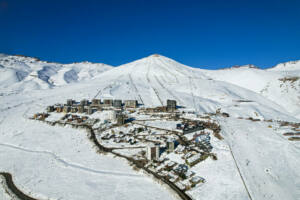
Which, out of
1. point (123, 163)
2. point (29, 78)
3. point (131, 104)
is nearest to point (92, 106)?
point (131, 104)

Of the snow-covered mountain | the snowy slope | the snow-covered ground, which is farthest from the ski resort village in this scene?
the snow-covered mountain

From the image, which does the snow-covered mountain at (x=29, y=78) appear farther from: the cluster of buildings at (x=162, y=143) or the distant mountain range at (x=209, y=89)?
the cluster of buildings at (x=162, y=143)

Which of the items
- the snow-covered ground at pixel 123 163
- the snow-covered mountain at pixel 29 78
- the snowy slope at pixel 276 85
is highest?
the snow-covered mountain at pixel 29 78

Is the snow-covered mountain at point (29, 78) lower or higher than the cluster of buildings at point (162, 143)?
higher

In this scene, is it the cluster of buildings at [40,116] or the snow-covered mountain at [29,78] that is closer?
the cluster of buildings at [40,116]

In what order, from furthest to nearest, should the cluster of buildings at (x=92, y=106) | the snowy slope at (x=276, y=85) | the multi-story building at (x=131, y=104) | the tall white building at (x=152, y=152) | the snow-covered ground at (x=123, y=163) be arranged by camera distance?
the snowy slope at (x=276, y=85)
the multi-story building at (x=131, y=104)
the cluster of buildings at (x=92, y=106)
the tall white building at (x=152, y=152)
the snow-covered ground at (x=123, y=163)

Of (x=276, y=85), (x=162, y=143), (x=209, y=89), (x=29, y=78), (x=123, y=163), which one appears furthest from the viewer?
(x=29, y=78)

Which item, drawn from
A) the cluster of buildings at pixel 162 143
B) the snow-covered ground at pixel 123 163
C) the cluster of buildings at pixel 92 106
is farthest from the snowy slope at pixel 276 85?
the cluster of buildings at pixel 92 106

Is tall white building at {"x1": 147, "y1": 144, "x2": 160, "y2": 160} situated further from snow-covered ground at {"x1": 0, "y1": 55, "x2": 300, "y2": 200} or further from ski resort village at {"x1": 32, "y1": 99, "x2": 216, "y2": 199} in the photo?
snow-covered ground at {"x1": 0, "y1": 55, "x2": 300, "y2": 200}

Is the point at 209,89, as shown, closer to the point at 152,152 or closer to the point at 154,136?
the point at 154,136

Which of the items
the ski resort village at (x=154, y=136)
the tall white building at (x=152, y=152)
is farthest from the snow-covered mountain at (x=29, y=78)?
the tall white building at (x=152, y=152)

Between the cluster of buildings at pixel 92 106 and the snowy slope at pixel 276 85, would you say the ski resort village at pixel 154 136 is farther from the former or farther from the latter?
the snowy slope at pixel 276 85

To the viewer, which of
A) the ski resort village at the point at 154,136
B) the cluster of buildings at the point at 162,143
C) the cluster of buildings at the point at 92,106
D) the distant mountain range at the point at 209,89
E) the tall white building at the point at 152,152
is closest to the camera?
the cluster of buildings at the point at 162,143
